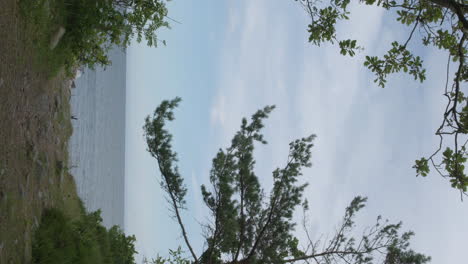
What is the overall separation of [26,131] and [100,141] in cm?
1580

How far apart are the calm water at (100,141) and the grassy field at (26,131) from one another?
16.6ft

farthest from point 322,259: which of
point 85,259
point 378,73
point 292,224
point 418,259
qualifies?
point 85,259

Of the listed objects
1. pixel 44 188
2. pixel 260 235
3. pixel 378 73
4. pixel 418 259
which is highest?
pixel 378 73

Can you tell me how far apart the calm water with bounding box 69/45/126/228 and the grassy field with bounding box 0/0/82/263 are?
5.05 metres

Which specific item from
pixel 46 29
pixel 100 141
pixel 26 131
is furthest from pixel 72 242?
pixel 100 141

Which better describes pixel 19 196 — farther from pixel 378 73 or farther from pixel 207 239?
pixel 378 73

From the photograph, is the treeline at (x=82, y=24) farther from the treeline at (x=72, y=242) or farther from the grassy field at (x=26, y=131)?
the treeline at (x=72, y=242)

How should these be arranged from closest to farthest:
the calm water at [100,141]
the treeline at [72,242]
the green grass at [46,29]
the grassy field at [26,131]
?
the grassy field at [26,131]
the treeline at [72,242]
the green grass at [46,29]
the calm water at [100,141]

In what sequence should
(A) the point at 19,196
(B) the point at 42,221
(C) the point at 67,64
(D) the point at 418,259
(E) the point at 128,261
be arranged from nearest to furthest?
1. (A) the point at 19,196
2. (B) the point at 42,221
3. (D) the point at 418,259
4. (C) the point at 67,64
5. (E) the point at 128,261

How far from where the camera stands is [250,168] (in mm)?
7398

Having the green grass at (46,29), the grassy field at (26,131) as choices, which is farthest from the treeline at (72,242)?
the green grass at (46,29)

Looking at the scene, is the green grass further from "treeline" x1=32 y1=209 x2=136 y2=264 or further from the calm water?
the calm water

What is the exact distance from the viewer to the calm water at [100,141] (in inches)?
647

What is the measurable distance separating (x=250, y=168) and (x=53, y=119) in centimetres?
356
